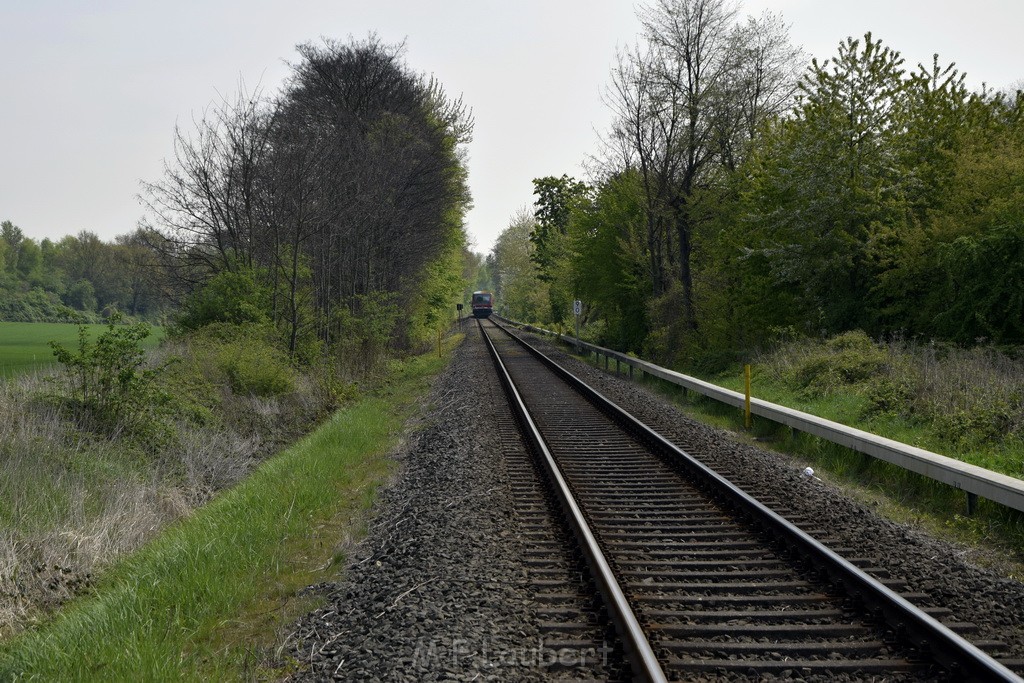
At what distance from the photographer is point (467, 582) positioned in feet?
20.5

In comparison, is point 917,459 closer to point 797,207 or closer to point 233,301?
point 797,207

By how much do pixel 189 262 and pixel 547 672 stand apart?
26038 mm

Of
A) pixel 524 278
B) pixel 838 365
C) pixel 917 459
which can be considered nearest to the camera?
pixel 917 459

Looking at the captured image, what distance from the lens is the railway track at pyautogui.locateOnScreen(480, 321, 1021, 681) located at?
A: 15.4ft

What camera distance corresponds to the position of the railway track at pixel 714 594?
4.68m

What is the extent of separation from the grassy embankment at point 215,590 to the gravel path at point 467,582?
37 centimetres

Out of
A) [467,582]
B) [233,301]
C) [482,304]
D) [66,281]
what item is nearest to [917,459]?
[467,582]

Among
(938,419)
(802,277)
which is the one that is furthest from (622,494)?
(802,277)

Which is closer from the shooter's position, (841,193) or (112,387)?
(112,387)

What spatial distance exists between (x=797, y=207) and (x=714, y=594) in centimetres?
1809

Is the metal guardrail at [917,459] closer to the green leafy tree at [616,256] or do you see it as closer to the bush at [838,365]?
the bush at [838,365]

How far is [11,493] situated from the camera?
9.80 m

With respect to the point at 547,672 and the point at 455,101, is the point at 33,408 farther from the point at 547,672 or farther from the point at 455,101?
the point at 455,101

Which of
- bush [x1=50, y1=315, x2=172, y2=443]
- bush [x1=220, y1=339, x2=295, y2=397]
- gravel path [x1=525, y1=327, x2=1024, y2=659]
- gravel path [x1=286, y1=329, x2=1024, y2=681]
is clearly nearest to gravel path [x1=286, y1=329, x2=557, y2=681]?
gravel path [x1=286, y1=329, x2=1024, y2=681]
